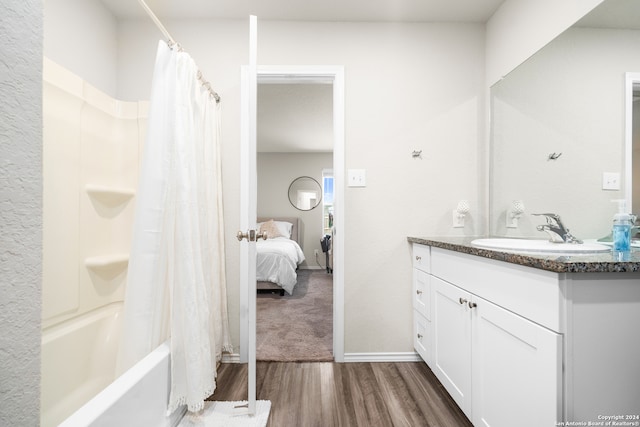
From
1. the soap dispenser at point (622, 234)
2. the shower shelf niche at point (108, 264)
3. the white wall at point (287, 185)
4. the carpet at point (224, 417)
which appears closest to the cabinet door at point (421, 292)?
the soap dispenser at point (622, 234)

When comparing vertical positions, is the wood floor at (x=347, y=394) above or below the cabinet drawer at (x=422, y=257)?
below

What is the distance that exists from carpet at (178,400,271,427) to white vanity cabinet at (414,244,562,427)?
96 cm

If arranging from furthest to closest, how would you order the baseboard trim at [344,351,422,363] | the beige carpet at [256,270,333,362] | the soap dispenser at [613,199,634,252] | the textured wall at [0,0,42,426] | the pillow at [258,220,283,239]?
the pillow at [258,220,283,239], the beige carpet at [256,270,333,362], the baseboard trim at [344,351,422,363], the soap dispenser at [613,199,634,252], the textured wall at [0,0,42,426]

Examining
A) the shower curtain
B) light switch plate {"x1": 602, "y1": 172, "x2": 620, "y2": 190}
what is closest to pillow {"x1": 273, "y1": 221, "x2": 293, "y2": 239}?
the shower curtain

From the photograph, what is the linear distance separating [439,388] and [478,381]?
1.80 feet

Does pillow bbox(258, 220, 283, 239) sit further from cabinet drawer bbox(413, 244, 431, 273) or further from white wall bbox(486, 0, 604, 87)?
white wall bbox(486, 0, 604, 87)

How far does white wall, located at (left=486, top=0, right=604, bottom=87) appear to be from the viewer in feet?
4.65

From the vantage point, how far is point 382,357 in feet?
6.32

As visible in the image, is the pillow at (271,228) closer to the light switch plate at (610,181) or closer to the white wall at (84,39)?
the white wall at (84,39)

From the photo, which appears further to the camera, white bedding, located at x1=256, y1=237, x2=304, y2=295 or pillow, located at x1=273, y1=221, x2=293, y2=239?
pillow, located at x1=273, y1=221, x2=293, y2=239

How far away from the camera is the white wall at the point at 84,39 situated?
4.66ft

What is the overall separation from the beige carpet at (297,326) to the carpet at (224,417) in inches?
20.1

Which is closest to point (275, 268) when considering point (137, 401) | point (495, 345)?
point (137, 401)

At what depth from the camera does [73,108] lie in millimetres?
1470
